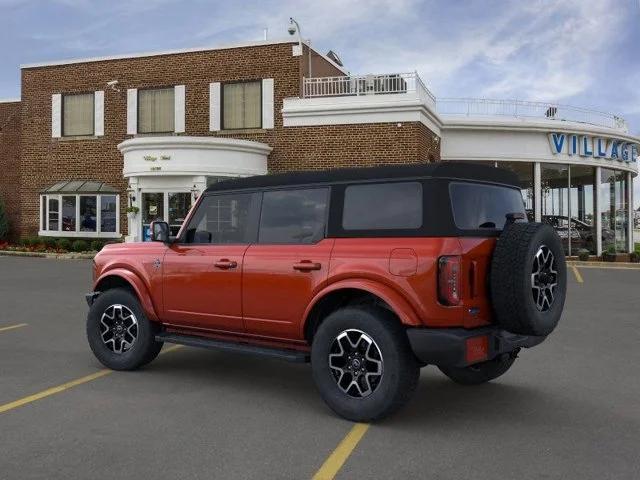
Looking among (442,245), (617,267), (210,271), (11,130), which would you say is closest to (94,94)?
(11,130)

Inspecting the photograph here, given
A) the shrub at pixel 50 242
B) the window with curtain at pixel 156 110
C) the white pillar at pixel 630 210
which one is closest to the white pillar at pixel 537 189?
the white pillar at pixel 630 210

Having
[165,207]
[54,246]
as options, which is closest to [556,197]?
[165,207]

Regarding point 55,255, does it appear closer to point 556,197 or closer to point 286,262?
point 556,197

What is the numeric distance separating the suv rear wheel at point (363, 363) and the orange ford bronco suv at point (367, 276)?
0.03ft

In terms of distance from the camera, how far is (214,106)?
80.5 feet

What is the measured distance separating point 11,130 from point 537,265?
97.7 ft

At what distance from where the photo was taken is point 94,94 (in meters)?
26.4

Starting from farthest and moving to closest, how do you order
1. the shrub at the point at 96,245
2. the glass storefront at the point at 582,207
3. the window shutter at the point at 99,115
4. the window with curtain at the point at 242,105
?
the window shutter at the point at 99,115, the glass storefront at the point at 582,207, the shrub at the point at 96,245, the window with curtain at the point at 242,105

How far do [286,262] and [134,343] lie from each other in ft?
7.08

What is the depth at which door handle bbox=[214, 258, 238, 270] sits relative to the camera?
5516 millimetres

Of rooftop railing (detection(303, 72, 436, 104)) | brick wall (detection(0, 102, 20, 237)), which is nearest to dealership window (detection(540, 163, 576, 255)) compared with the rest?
rooftop railing (detection(303, 72, 436, 104))

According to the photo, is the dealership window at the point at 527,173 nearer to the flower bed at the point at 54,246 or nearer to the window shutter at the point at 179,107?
the window shutter at the point at 179,107

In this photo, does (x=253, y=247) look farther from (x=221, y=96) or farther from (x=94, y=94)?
(x=94, y=94)

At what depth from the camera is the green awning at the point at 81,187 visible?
25.4m
